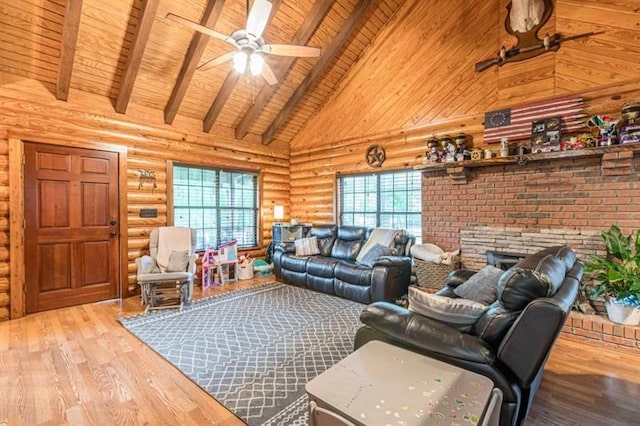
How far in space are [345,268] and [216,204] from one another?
9.80 feet

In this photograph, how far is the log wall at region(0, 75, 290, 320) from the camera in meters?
3.92

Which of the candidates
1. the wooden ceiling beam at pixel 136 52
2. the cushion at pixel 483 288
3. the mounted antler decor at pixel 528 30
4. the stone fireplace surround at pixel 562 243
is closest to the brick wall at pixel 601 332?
the stone fireplace surround at pixel 562 243

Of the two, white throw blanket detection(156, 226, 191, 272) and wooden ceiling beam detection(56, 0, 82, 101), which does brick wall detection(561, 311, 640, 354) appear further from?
wooden ceiling beam detection(56, 0, 82, 101)

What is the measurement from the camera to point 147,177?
5098 mm

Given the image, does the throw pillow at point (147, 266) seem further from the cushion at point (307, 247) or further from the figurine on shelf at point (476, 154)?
the figurine on shelf at point (476, 154)

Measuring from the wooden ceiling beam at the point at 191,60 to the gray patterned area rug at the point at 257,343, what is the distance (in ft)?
10.4

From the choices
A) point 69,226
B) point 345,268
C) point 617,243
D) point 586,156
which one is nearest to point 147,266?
point 69,226

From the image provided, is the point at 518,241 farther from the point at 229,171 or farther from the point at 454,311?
the point at 229,171

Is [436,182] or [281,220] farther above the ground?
[436,182]

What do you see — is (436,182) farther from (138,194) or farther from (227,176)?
(138,194)

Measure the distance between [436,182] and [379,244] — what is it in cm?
138

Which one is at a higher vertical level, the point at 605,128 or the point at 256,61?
the point at 256,61

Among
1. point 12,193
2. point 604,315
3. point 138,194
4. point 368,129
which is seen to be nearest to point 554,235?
point 604,315

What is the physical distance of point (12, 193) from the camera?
3.91 metres
